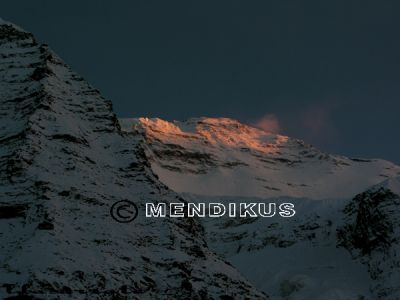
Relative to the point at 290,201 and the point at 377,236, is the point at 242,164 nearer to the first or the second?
the point at 290,201

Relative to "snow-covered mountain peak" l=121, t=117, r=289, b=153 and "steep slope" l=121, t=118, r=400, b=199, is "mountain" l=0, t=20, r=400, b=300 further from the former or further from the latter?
"snow-covered mountain peak" l=121, t=117, r=289, b=153

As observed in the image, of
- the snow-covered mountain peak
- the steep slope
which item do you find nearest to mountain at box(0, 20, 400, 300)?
the steep slope

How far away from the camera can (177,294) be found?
1567 inches

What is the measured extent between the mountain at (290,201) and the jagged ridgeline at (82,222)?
1562cm

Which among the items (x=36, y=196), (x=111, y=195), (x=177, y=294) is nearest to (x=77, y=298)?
(x=177, y=294)

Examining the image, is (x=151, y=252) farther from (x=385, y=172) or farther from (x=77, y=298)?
(x=385, y=172)

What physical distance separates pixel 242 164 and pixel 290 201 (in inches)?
1937

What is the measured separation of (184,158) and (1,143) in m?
102

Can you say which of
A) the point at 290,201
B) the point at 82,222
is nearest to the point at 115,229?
the point at 82,222

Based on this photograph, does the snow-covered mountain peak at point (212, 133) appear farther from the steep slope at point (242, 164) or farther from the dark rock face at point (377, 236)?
the dark rock face at point (377, 236)

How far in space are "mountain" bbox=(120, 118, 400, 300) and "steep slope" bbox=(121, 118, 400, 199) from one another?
23 cm

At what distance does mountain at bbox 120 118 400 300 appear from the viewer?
60.8 m

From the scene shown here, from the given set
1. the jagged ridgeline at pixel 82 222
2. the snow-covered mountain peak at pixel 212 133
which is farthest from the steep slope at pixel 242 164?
the jagged ridgeline at pixel 82 222

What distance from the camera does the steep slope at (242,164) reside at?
5463 inches
